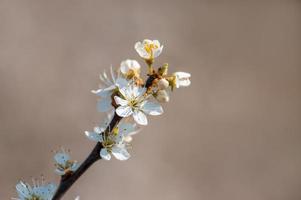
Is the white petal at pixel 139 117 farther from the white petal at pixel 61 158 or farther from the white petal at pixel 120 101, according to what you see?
the white petal at pixel 61 158

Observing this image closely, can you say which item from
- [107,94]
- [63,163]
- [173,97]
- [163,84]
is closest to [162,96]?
[163,84]

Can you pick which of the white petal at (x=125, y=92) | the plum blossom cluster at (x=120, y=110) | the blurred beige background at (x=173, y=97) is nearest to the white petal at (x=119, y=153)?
the plum blossom cluster at (x=120, y=110)

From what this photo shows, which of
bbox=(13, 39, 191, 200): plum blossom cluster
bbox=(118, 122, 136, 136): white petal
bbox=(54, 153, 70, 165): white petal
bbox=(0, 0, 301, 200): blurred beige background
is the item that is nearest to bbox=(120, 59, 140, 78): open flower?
bbox=(13, 39, 191, 200): plum blossom cluster

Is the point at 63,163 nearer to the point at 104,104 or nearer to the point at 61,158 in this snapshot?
the point at 61,158

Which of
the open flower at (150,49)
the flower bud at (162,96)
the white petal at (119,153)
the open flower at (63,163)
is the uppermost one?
the open flower at (150,49)

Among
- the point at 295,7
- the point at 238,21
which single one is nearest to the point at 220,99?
the point at 238,21

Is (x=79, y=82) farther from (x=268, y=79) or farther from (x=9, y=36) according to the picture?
(x=268, y=79)
